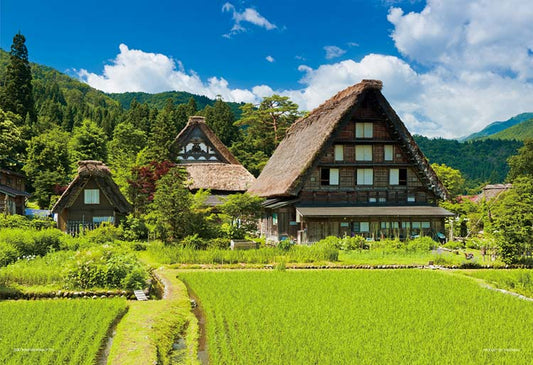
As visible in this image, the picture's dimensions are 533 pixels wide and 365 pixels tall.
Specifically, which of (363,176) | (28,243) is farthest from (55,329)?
(363,176)

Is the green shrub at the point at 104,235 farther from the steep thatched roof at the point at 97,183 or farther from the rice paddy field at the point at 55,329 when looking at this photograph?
the rice paddy field at the point at 55,329

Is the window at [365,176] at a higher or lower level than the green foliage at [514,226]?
higher

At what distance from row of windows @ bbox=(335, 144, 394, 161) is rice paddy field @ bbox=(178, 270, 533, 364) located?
1248 cm

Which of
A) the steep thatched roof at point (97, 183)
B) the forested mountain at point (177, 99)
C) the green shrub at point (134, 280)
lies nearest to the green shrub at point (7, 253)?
the green shrub at point (134, 280)

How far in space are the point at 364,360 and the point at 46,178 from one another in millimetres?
36636

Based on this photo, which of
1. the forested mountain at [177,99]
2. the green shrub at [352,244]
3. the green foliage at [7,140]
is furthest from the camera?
the forested mountain at [177,99]

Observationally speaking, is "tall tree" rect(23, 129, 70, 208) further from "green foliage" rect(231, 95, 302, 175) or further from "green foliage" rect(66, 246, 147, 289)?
"green foliage" rect(66, 246, 147, 289)

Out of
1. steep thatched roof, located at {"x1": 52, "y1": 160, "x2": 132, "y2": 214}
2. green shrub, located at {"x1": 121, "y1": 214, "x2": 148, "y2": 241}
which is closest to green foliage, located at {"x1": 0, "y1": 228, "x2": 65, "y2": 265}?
green shrub, located at {"x1": 121, "y1": 214, "x2": 148, "y2": 241}

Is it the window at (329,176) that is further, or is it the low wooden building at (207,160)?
the low wooden building at (207,160)

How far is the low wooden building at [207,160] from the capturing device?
111 ft

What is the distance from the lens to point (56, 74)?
411 feet

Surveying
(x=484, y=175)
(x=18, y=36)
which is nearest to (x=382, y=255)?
(x=18, y=36)

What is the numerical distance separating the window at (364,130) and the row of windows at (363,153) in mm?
592

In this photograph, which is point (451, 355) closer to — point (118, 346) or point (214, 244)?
point (118, 346)
